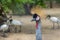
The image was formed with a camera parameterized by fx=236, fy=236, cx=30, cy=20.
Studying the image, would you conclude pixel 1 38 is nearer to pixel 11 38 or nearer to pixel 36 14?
pixel 11 38

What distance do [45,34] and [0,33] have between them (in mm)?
2180

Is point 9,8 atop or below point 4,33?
atop

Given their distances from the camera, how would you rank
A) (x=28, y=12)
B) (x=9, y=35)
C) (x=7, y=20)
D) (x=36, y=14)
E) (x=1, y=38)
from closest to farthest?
(x=36, y=14), (x=1, y=38), (x=9, y=35), (x=7, y=20), (x=28, y=12)

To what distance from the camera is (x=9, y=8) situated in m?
10.9

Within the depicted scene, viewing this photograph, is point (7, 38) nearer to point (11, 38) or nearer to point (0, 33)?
point (11, 38)

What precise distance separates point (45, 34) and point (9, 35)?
176cm

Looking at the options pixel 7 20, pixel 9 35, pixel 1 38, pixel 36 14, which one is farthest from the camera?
pixel 7 20

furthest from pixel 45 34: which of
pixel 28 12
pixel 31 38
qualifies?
pixel 28 12

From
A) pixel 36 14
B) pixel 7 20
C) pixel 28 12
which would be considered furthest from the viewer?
pixel 28 12

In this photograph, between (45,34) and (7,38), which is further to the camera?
(45,34)

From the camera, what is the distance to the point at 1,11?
11797 millimetres

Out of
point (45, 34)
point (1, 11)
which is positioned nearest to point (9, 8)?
point (1, 11)

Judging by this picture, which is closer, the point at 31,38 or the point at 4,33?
the point at 31,38

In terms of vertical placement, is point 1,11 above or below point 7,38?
above
